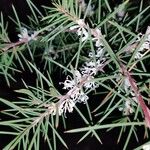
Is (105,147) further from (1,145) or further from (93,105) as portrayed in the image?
(1,145)

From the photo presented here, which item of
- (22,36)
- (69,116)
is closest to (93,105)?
(69,116)

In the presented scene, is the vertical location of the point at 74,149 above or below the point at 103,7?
below

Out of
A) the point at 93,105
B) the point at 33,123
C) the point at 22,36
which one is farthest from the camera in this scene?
the point at 93,105

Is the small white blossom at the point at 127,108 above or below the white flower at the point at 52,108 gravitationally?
below

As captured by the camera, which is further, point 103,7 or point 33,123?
point 103,7

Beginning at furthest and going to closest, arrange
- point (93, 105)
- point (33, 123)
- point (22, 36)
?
point (93, 105)
point (22, 36)
point (33, 123)

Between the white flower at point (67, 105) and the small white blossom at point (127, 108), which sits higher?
the white flower at point (67, 105)

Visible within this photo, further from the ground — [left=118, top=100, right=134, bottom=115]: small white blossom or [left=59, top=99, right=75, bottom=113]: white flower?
[left=59, top=99, right=75, bottom=113]: white flower

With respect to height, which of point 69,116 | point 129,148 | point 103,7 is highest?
point 103,7

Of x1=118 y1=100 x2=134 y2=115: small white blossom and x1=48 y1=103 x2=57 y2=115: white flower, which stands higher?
x1=48 y1=103 x2=57 y2=115: white flower

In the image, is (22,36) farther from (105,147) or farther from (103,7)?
(105,147)
